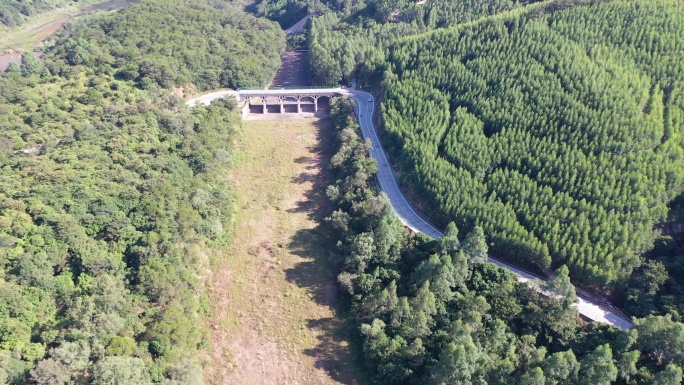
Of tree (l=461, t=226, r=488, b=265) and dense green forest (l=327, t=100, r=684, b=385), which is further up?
tree (l=461, t=226, r=488, b=265)

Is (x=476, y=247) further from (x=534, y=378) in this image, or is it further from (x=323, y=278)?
(x=323, y=278)

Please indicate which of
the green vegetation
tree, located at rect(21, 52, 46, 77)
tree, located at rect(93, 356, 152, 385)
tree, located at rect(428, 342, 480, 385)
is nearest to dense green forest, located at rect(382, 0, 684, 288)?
tree, located at rect(428, 342, 480, 385)

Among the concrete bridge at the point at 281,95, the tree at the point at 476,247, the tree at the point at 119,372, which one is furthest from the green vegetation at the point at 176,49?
the tree at the point at 476,247

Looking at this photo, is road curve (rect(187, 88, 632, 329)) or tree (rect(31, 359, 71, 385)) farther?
road curve (rect(187, 88, 632, 329))

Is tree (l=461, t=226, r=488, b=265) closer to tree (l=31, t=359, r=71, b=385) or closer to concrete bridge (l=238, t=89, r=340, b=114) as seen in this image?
tree (l=31, t=359, r=71, b=385)

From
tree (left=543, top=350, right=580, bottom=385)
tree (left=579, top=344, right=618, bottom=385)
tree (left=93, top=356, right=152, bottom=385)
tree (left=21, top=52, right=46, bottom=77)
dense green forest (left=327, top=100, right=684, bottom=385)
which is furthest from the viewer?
tree (left=21, top=52, right=46, bottom=77)

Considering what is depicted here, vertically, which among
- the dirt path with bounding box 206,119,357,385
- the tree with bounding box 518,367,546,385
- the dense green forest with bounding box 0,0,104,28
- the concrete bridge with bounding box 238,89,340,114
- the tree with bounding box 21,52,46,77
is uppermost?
the dense green forest with bounding box 0,0,104,28

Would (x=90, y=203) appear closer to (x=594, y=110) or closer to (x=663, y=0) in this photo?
(x=594, y=110)

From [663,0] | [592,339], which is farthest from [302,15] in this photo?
[592,339]
